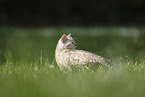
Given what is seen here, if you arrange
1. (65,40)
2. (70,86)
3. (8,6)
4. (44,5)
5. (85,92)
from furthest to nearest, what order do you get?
(44,5), (8,6), (65,40), (70,86), (85,92)

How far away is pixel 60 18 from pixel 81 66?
18.0m

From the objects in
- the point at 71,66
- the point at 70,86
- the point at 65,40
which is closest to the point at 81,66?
the point at 71,66

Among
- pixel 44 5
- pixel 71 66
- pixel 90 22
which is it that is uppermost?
pixel 44 5

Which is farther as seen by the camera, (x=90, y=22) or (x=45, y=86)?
(x=90, y=22)

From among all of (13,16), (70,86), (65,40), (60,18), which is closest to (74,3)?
(60,18)

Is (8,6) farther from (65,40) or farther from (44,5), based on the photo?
(65,40)

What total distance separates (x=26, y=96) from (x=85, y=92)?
553 millimetres

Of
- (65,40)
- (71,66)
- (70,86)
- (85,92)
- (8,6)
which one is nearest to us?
(85,92)

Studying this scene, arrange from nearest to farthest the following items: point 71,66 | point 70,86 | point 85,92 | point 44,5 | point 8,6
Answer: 1. point 85,92
2. point 70,86
3. point 71,66
4. point 8,6
5. point 44,5

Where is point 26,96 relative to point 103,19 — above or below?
below

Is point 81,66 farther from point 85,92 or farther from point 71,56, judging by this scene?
point 85,92

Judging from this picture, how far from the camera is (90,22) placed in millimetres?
20969

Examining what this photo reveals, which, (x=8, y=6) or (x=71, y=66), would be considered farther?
(x=8, y=6)

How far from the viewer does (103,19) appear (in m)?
21.1
